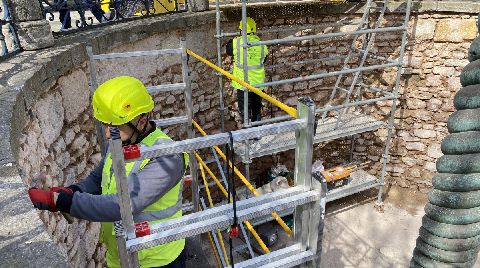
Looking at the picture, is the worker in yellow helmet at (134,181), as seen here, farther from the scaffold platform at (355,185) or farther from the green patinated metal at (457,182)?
the scaffold platform at (355,185)

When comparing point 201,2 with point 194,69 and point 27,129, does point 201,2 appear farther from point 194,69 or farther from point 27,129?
point 27,129

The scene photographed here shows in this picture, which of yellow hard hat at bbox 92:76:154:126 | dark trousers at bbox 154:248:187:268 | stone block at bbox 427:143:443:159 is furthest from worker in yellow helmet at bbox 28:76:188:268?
stone block at bbox 427:143:443:159

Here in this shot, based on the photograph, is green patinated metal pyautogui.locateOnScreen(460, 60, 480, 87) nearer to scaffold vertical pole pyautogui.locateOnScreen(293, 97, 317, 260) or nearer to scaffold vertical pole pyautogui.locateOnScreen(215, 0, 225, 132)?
scaffold vertical pole pyautogui.locateOnScreen(293, 97, 317, 260)

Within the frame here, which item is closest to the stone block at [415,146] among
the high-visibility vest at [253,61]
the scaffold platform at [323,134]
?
the scaffold platform at [323,134]

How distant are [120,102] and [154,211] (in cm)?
56

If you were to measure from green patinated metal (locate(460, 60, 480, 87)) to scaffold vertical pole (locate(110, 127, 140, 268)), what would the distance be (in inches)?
49.9

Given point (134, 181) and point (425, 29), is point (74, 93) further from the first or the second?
point (425, 29)

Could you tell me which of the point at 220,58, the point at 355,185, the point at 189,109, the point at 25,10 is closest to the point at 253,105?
the point at 220,58

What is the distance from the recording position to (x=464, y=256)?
1614 millimetres

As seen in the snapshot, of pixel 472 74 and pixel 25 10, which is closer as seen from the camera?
pixel 472 74

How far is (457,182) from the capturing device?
4.80 feet

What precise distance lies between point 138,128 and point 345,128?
4.46 metres

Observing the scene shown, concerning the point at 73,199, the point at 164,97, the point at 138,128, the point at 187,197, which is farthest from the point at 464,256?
the point at 187,197

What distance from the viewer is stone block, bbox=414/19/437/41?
5926mm
